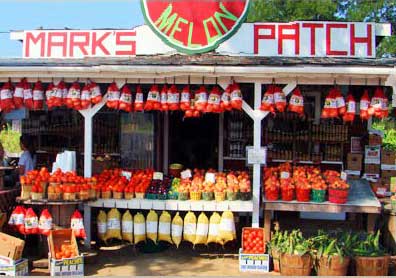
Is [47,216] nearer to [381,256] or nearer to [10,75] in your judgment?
[10,75]

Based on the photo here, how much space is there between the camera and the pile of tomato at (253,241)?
26.0 feet

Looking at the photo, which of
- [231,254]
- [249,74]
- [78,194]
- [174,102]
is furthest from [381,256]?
[78,194]

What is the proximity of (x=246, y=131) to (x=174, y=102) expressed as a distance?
3.66 m

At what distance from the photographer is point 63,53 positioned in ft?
38.7

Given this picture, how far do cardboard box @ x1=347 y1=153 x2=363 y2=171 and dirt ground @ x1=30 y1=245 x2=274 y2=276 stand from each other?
3995 millimetres

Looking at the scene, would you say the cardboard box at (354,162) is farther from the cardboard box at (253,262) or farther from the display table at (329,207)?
the cardboard box at (253,262)

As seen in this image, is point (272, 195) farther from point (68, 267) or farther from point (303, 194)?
point (68, 267)

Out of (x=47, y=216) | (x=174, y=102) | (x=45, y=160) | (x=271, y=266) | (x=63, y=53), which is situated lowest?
(x=271, y=266)

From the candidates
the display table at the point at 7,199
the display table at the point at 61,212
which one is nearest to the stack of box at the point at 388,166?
the display table at the point at 61,212

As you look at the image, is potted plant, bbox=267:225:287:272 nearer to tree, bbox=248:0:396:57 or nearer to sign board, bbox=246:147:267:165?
sign board, bbox=246:147:267:165

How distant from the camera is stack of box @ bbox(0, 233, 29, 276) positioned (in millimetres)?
7117

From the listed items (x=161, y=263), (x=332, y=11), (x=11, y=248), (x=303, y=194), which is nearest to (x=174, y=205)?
(x=161, y=263)

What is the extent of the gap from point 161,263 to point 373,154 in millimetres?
5596

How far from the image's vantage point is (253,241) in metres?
7.96
